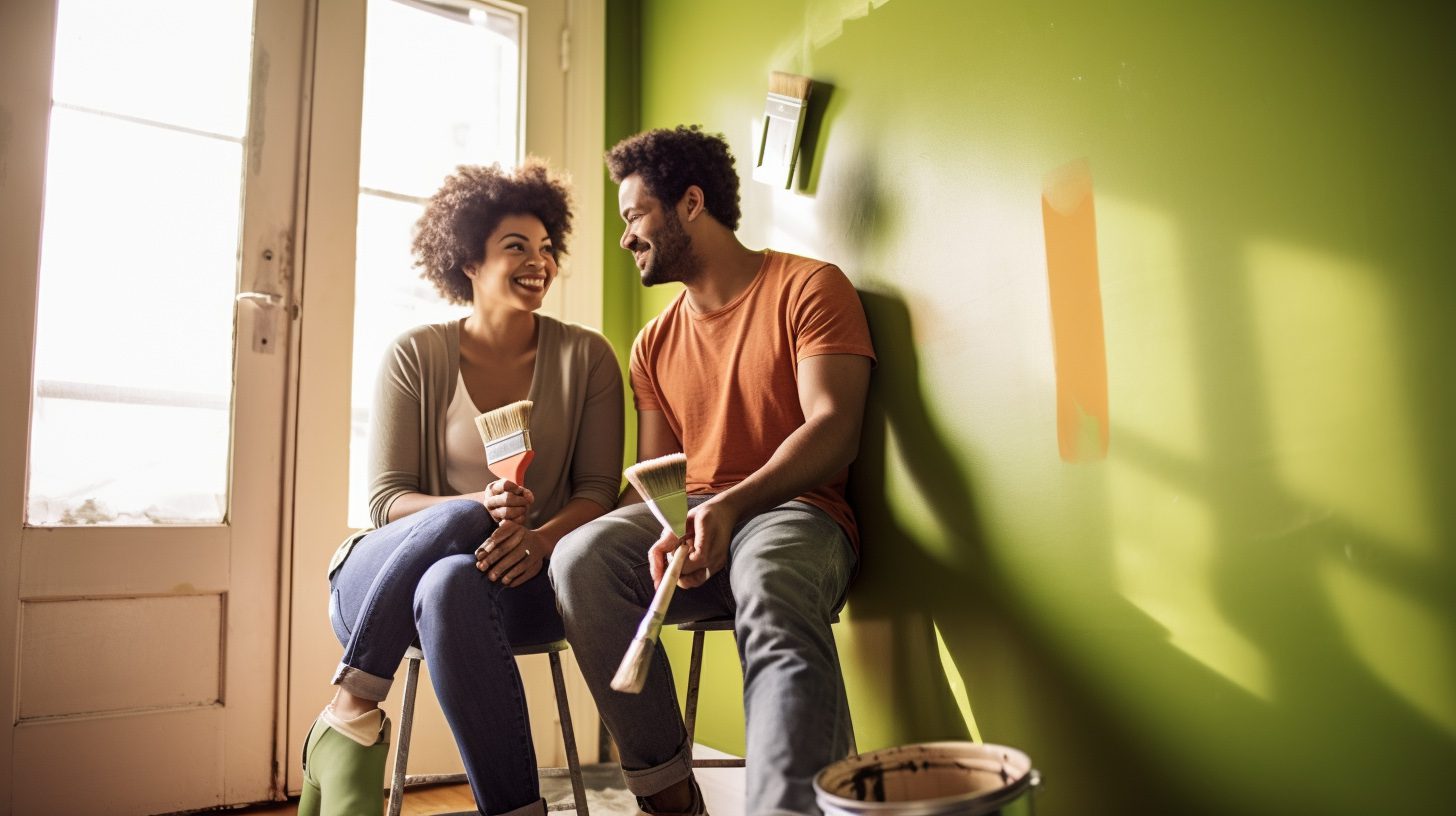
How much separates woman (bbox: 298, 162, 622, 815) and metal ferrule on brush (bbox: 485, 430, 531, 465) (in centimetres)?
4

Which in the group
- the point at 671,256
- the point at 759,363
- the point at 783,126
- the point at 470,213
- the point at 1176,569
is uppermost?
the point at 783,126

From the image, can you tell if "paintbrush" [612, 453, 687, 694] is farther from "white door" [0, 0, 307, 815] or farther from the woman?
"white door" [0, 0, 307, 815]

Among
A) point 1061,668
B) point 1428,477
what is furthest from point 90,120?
point 1428,477

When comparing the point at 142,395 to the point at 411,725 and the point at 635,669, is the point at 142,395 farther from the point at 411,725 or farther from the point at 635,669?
the point at 635,669

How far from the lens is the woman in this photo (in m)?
1.38

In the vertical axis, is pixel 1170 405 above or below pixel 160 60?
below

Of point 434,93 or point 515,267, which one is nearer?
point 515,267

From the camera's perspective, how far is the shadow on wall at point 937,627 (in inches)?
51.3

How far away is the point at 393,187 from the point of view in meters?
2.37

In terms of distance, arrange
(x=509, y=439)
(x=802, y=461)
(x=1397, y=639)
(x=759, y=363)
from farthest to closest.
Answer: (x=759, y=363), (x=509, y=439), (x=802, y=461), (x=1397, y=639)

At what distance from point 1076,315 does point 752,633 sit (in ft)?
1.98

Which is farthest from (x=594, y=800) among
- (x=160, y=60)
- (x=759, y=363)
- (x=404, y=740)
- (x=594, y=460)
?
(x=160, y=60)

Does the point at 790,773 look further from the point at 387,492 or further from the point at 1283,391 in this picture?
the point at 387,492

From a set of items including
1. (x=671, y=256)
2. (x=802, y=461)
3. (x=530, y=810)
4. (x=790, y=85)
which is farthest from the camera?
(x=790, y=85)
